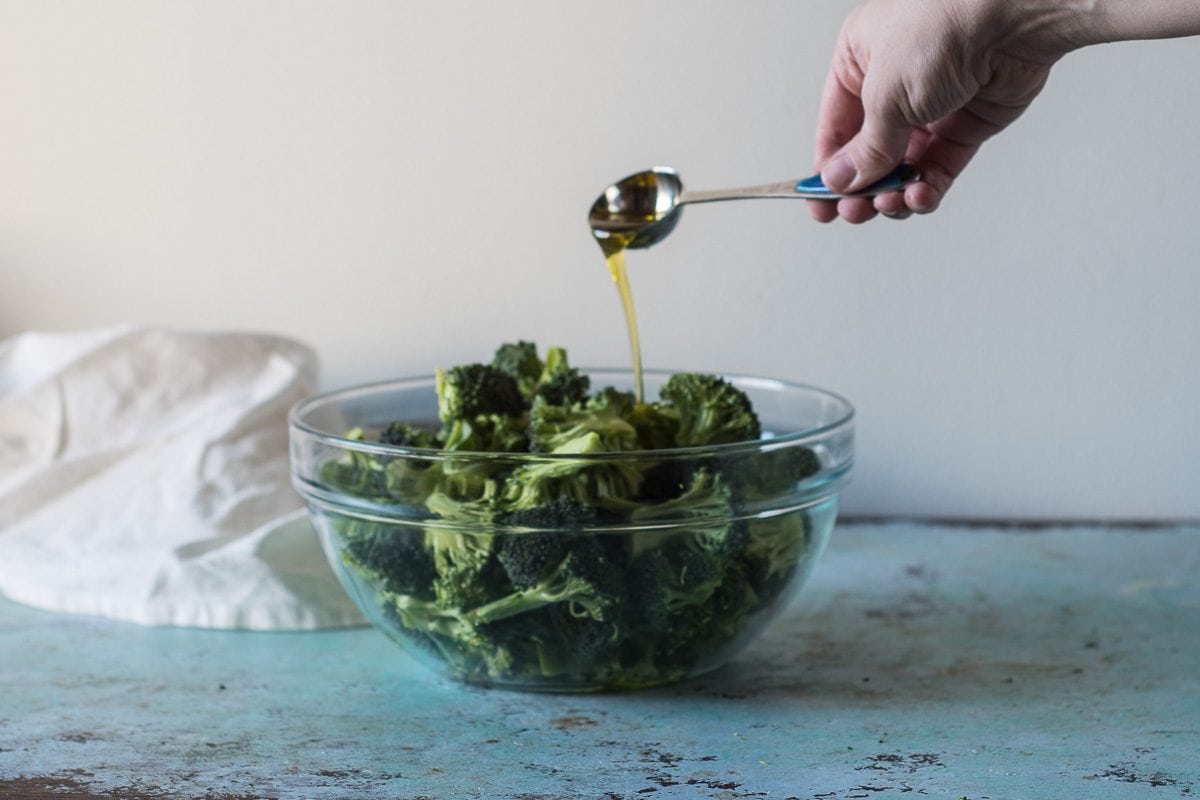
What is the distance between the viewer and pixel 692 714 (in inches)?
41.8

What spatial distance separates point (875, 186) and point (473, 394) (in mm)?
411

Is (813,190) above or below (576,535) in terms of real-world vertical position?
above

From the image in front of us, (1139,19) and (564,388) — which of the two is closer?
(1139,19)

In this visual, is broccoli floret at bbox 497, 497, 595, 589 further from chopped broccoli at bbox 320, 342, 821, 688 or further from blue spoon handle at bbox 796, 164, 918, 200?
blue spoon handle at bbox 796, 164, 918, 200

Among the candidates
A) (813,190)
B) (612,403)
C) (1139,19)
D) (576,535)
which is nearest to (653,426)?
(612,403)

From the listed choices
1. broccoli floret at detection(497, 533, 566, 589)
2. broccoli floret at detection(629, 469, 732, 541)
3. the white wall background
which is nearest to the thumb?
broccoli floret at detection(629, 469, 732, 541)

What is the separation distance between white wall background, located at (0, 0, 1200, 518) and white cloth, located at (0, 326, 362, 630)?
227 millimetres

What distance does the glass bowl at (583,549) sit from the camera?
38.6 inches

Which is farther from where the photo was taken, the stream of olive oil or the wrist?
the stream of olive oil

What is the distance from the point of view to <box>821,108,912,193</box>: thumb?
3.50 feet

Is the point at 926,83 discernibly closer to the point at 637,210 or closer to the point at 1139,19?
the point at 1139,19

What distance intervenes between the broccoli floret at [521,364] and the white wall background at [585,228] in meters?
0.50

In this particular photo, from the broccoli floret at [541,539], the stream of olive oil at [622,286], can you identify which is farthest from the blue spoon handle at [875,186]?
the broccoli floret at [541,539]

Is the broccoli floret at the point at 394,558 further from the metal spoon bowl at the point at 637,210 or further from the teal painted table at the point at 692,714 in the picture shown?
the metal spoon bowl at the point at 637,210
